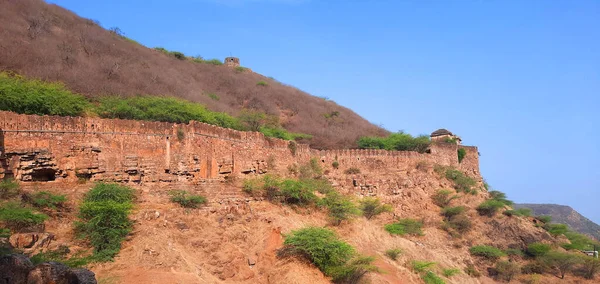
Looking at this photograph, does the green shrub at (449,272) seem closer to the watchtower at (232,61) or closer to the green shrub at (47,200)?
the green shrub at (47,200)

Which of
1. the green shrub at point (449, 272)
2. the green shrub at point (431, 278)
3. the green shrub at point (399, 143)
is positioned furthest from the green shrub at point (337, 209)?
the green shrub at point (399, 143)

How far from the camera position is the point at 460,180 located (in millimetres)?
23297

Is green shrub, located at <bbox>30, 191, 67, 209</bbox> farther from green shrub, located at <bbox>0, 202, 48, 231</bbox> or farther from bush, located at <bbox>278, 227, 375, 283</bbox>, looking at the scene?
bush, located at <bbox>278, 227, 375, 283</bbox>

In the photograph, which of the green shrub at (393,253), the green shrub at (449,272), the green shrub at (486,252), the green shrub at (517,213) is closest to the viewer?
the green shrub at (393,253)

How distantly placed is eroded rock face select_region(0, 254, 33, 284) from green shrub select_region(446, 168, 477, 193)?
20.5 m

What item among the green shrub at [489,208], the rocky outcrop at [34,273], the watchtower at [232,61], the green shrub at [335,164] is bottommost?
the green shrub at [489,208]

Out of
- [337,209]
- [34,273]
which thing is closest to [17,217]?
[34,273]

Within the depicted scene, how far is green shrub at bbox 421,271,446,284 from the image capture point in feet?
47.3

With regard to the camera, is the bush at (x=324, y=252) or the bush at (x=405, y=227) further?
the bush at (x=405, y=227)

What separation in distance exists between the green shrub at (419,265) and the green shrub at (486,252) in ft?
12.9

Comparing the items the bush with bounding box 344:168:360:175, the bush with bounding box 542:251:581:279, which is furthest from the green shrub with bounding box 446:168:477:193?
the bush with bounding box 344:168:360:175

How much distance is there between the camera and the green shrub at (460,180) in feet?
76.0

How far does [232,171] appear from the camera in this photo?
50.3ft

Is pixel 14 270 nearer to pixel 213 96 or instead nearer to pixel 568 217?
pixel 213 96
